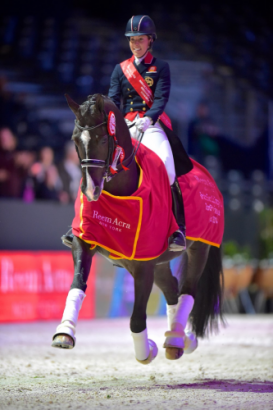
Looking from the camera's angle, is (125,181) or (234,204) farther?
(234,204)

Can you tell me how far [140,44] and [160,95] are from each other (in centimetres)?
44

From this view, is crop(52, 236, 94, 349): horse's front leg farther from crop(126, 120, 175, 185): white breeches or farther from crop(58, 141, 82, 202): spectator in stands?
crop(58, 141, 82, 202): spectator in stands

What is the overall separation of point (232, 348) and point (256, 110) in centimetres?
880

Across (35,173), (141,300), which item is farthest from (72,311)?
(35,173)

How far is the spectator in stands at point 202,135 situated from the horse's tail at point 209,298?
7.37 metres

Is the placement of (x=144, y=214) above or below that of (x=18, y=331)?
above

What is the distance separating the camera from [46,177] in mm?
10883

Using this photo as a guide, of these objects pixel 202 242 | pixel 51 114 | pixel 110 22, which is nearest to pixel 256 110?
pixel 110 22

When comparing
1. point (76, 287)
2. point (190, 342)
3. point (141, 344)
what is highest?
point (76, 287)

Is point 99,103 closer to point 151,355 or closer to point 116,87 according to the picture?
point 116,87

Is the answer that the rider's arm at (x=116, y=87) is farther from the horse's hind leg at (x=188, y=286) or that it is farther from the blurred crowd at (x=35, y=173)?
the blurred crowd at (x=35, y=173)

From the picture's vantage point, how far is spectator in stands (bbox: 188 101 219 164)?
1322 cm

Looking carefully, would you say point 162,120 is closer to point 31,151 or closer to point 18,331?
point 18,331

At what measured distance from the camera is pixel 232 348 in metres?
7.15
